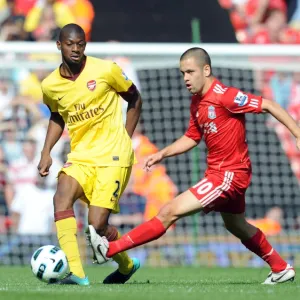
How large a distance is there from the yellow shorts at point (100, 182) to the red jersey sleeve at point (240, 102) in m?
1.15

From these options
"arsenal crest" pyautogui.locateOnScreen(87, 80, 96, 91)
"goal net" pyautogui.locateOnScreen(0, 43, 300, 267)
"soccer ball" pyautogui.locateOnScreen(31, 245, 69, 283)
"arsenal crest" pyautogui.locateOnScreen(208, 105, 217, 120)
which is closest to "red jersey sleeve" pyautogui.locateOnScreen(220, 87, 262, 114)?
"arsenal crest" pyautogui.locateOnScreen(208, 105, 217, 120)

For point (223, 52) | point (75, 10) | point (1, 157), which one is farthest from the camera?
point (75, 10)

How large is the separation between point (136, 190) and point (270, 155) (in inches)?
82.4

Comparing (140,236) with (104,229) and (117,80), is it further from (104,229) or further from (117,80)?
(117,80)

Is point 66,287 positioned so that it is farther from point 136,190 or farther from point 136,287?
point 136,190

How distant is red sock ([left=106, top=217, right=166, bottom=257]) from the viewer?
757cm

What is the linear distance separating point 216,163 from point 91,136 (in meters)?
1.18

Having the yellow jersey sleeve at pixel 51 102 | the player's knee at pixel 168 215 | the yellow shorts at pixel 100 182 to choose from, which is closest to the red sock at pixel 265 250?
the player's knee at pixel 168 215

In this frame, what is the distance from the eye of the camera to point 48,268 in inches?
300

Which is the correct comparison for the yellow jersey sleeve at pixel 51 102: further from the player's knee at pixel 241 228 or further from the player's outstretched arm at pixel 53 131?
the player's knee at pixel 241 228

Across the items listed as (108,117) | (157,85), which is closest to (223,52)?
(157,85)

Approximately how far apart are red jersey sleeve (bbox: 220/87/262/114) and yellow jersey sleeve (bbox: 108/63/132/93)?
1.07 metres

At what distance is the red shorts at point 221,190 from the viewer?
7.66 m

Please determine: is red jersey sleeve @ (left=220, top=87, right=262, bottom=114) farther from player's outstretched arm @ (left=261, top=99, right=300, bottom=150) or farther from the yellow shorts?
the yellow shorts
